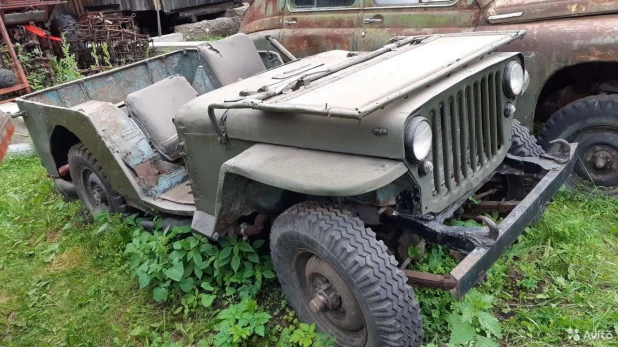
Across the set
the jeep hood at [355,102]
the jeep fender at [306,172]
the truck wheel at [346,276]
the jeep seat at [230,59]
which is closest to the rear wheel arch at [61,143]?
the jeep seat at [230,59]

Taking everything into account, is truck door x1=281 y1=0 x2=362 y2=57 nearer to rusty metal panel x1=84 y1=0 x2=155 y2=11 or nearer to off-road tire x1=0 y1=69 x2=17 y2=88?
off-road tire x1=0 y1=69 x2=17 y2=88

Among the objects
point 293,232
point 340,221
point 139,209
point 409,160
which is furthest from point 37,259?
point 409,160

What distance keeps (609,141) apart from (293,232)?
2.31 metres

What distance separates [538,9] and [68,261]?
12.7 feet

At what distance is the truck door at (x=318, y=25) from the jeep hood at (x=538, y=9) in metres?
1.19

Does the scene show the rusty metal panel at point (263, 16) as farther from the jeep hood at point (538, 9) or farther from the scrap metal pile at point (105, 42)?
the scrap metal pile at point (105, 42)

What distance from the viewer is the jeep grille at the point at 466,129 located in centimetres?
257

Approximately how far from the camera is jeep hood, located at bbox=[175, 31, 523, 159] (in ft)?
7.58

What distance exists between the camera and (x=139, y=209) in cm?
407

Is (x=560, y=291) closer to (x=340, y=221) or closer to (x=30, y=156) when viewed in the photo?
(x=340, y=221)

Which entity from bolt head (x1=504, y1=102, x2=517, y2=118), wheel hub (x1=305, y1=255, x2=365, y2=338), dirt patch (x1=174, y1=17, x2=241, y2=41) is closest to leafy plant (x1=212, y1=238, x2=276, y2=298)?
wheel hub (x1=305, y1=255, x2=365, y2=338)

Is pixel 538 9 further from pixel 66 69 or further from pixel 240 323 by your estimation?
pixel 66 69

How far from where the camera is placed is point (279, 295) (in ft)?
10.6

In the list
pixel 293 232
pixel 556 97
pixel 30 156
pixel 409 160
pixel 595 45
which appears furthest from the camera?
pixel 30 156
